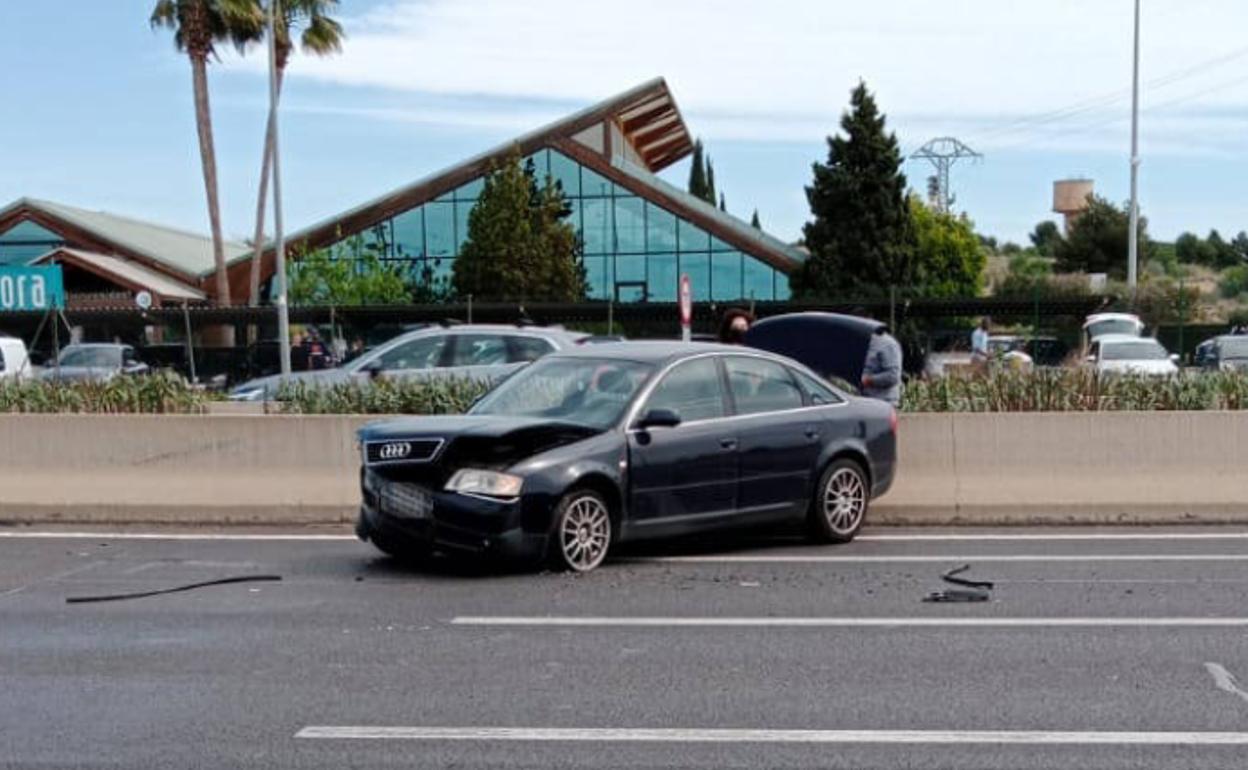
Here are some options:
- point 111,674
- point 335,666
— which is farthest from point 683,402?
point 111,674

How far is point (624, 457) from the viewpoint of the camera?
9352 mm

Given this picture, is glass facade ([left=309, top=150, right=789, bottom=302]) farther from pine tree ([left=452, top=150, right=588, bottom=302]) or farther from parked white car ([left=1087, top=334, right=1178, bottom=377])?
parked white car ([left=1087, top=334, right=1178, bottom=377])

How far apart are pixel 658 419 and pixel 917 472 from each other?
3.58m

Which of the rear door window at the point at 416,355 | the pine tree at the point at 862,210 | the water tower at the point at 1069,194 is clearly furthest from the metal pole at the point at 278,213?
the water tower at the point at 1069,194

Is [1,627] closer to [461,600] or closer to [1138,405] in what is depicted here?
[461,600]

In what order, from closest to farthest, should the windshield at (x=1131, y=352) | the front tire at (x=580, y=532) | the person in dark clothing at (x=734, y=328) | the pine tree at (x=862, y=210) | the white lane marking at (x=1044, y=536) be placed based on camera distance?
1. the front tire at (x=580, y=532)
2. the white lane marking at (x=1044, y=536)
3. the person in dark clothing at (x=734, y=328)
4. the windshield at (x=1131, y=352)
5. the pine tree at (x=862, y=210)

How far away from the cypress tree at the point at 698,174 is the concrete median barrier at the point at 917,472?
237 feet

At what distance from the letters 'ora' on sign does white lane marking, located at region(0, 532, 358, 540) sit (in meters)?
21.0

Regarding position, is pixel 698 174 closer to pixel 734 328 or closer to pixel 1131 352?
pixel 1131 352

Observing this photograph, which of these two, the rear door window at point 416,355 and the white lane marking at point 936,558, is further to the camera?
the rear door window at point 416,355

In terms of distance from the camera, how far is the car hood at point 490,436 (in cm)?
899

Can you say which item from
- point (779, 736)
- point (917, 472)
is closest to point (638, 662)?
point (779, 736)

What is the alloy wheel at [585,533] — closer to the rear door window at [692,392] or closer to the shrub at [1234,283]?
the rear door window at [692,392]

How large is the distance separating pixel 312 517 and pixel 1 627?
420cm
